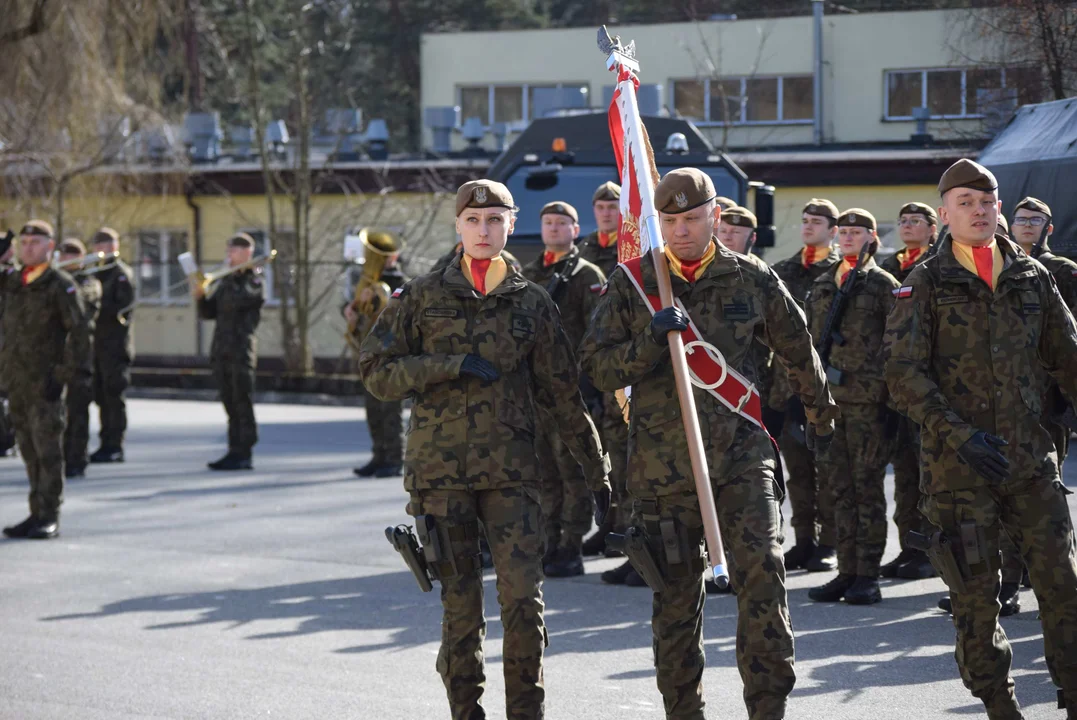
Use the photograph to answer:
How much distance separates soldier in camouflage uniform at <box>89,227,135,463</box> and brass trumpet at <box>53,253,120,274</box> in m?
0.05

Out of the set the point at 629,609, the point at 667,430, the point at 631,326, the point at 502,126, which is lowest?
the point at 629,609

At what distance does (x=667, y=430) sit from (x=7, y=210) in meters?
24.6

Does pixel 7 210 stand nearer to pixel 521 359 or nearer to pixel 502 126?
pixel 502 126

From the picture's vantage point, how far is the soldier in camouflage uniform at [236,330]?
47.5ft

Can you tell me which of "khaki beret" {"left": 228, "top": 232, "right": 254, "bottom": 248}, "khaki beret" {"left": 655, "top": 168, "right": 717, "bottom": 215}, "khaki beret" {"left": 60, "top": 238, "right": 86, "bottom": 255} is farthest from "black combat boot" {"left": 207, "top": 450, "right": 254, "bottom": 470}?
"khaki beret" {"left": 655, "top": 168, "right": 717, "bottom": 215}

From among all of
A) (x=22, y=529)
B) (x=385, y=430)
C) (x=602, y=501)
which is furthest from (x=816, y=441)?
(x=385, y=430)

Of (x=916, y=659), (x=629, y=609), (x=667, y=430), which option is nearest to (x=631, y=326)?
(x=667, y=430)

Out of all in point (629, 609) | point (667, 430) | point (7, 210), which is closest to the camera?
point (667, 430)

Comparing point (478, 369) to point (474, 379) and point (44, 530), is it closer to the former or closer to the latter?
point (474, 379)

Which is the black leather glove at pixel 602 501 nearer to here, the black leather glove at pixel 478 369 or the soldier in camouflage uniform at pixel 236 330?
the black leather glove at pixel 478 369

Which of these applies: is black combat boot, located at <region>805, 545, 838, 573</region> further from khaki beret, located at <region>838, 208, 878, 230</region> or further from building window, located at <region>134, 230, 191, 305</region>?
building window, located at <region>134, 230, 191, 305</region>

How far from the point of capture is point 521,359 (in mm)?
5887

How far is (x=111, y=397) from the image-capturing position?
601 inches

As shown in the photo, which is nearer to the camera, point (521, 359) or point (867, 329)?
point (521, 359)
